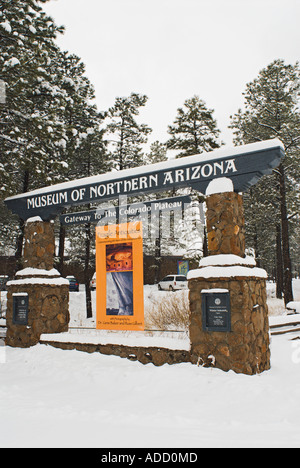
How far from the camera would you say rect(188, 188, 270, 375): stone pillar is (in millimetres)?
6035

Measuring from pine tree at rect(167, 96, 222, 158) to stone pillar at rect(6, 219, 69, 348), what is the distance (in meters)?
13.3

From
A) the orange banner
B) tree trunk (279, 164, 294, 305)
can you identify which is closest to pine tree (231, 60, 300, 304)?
tree trunk (279, 164, 294, 305)

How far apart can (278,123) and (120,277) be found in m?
15.6

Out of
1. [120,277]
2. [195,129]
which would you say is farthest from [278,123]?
[120,277]

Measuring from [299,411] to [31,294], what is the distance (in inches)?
246

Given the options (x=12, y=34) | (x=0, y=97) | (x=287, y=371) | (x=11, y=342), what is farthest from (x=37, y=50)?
(x=287, y=371)

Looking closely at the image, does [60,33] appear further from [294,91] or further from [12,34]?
[294,91]

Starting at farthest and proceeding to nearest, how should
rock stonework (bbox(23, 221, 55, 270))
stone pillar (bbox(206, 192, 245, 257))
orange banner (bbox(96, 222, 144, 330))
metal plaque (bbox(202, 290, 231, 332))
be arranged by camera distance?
rock stonework (bbox(23, 221, 55, 270)) < orange banner (bbox(96, 222, 144, 330)) < stone pillar (bbox(206, 192, 245, 257)) < metal plaque (bbox(202, 290, 231, 332))

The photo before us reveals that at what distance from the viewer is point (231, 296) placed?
245 inches

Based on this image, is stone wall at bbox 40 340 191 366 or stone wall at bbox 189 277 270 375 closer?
stone wall at bbox 189 277 270 375

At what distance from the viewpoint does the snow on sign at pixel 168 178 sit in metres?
6.41

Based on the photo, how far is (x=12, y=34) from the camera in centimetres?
1209

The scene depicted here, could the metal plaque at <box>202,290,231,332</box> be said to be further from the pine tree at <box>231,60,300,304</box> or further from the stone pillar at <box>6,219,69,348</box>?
the pine tree at <box>231,60,300,304</box>

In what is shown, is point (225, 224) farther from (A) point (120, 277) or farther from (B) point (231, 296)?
(A) point (120, 277)
